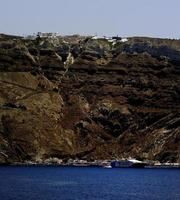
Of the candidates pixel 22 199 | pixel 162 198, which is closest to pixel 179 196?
pixel 162 198

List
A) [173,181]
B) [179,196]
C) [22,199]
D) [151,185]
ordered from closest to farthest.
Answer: [22,199] < [179,196] < [151,185] < [173,181]

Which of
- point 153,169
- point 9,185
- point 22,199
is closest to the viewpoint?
point 22,199

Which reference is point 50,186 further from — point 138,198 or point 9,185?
point 138,198

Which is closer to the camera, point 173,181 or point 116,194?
point 116,194

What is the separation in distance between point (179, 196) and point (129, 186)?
27648mm

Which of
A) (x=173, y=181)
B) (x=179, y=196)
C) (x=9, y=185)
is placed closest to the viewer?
(x=179, y=196)

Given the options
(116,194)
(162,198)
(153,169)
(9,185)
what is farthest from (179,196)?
(153,169)

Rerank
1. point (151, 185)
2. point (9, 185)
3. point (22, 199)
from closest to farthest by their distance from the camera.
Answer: point (22, 199) → point (9, 185) → point (151, 185)

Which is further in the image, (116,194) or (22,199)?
(116,194)

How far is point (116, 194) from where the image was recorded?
109 m

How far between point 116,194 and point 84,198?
10.4 meters

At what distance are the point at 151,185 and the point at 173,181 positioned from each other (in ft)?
35.0

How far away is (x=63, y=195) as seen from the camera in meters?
103

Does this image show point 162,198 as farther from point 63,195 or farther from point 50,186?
point 50,186
